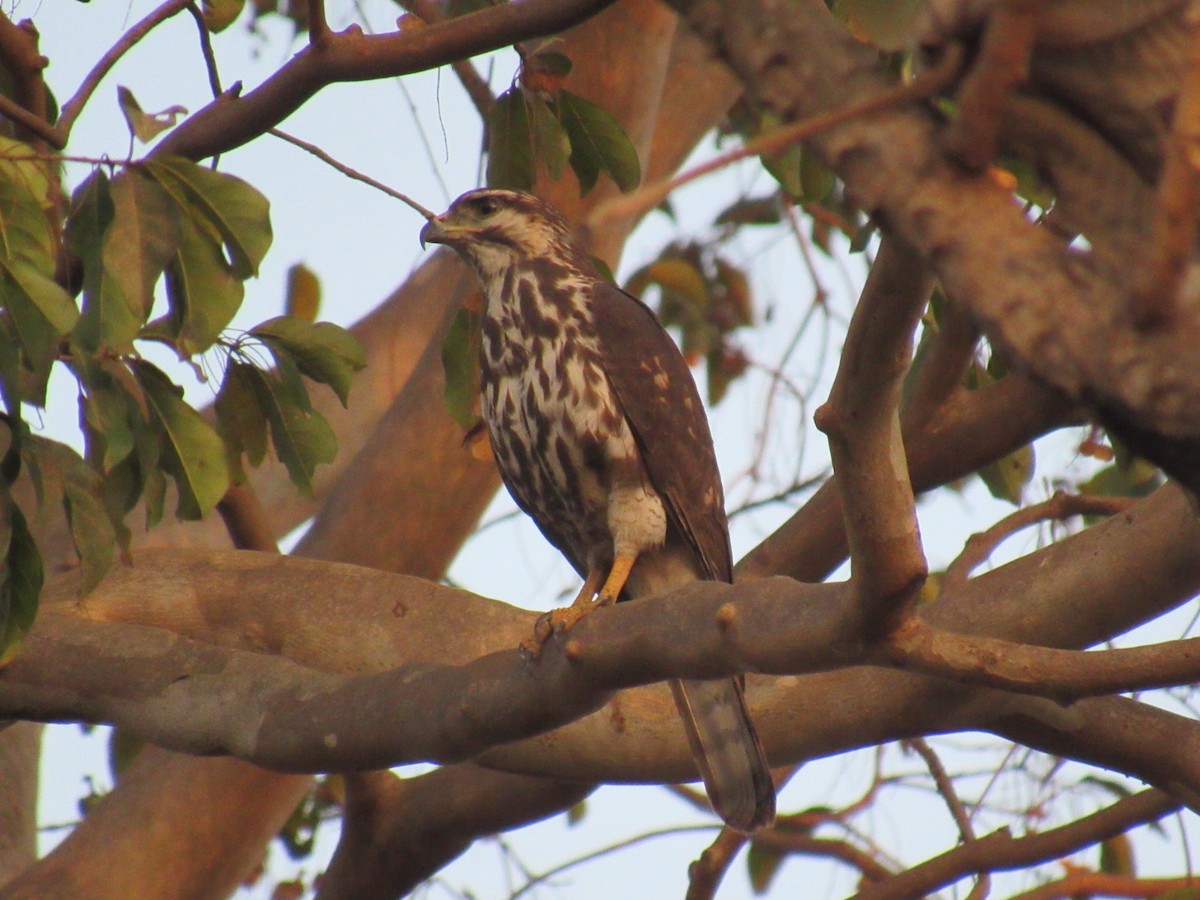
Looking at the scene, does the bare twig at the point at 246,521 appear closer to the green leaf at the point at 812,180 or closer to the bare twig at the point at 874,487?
the green leaf at the point at 812,180

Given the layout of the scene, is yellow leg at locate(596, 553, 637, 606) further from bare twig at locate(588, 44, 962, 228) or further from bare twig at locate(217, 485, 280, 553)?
bare twig at locate(588, 44, 962, 228)

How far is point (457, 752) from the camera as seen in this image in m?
3.24

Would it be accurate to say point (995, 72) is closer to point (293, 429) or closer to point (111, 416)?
point (111, 416)

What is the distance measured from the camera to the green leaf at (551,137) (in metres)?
3.99

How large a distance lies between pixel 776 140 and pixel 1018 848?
11.1 feet

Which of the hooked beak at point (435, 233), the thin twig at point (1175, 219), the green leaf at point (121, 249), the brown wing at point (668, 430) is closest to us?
the thin twig at point (1175, 219)

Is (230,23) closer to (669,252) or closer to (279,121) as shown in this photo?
(279,121)

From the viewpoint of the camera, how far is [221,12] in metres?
3.80

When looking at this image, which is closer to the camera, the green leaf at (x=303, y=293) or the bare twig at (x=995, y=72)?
the bare twig at (x=995, y=72)

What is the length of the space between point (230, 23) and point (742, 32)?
261cm

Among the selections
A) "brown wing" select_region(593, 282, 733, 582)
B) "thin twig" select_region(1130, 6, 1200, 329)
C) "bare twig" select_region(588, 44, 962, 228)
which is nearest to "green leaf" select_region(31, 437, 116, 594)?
"brown wing" select_region(593, 282, 733, 582)

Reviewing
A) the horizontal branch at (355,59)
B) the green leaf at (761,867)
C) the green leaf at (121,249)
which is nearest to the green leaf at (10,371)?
the green leaf at (121,249)

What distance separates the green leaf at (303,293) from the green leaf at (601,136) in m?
2.45

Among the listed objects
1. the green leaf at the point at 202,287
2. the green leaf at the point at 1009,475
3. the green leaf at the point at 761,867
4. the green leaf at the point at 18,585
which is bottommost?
the green leaf at the point at 18,585
